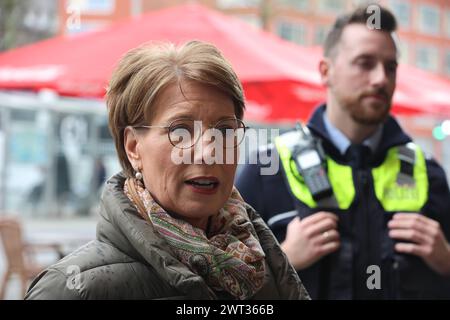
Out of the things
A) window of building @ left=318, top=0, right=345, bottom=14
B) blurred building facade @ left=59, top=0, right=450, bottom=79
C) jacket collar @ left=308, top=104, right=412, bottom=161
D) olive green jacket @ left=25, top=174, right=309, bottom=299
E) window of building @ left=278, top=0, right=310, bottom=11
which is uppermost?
window of building @ left=278, top=0, right=310, bottom=11

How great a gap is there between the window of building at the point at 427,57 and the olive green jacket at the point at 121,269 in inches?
573

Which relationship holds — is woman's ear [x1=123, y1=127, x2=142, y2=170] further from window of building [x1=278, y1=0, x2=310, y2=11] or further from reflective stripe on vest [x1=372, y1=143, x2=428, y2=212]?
window of building [x1=278, y1=0, x2=310, y2=11]

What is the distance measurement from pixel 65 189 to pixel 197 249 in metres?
14.3

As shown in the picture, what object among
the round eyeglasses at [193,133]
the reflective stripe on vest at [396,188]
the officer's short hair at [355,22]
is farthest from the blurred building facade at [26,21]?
the round eyeglasses at [193,133]

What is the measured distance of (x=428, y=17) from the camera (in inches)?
615

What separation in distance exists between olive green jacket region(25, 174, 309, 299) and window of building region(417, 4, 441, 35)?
14985 mm

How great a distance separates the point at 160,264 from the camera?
110 centimetres

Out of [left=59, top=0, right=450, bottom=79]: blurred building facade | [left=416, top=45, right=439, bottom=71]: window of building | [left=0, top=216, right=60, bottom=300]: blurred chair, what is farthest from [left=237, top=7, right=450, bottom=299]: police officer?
[left=416, top=45, right=439, bottom=71]: window of building

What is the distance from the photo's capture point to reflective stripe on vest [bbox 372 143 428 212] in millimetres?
1952

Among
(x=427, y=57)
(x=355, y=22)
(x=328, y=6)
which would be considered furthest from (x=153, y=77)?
(x=328, y=6)

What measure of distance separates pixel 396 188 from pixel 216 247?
0.92m

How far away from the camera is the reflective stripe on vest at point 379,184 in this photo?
1924mm
